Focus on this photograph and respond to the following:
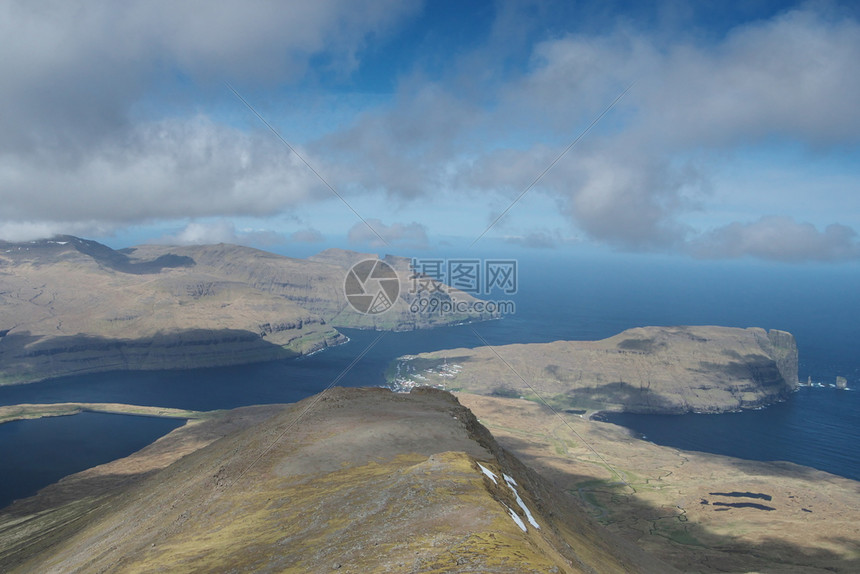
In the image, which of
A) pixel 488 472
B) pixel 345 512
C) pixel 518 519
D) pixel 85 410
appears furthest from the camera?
pixel 85 410

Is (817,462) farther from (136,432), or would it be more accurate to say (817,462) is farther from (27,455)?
(27,455)

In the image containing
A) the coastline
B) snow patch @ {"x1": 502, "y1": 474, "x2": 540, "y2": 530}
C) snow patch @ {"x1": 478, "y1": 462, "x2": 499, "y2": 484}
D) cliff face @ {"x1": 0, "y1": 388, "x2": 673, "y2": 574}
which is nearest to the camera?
cliff face @ {"x1": 0, "y1": 388, "x2": 673, "y2": 574}

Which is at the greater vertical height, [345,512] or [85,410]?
[345,512]

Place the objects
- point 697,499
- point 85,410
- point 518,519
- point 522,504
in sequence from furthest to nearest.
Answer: point 85,410 → point 697,499 → point 522,504 → point 518,519

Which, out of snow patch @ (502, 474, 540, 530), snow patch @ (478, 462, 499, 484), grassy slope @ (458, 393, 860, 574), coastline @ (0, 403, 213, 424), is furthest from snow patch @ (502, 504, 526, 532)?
coastline @ (0, 403, 213, 424)

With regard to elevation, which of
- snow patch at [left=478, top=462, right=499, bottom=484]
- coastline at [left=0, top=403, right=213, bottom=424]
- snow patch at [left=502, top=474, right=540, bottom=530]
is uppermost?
snow patch at [left=478, top=462, right=499, bottom=484]

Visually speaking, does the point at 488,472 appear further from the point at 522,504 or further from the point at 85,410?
the point at 85,410

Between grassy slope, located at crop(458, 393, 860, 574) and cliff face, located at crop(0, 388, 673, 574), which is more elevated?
cliff face, located at crop(0, 388, 673, 574)

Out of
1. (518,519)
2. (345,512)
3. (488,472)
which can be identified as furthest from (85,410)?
(518,519)

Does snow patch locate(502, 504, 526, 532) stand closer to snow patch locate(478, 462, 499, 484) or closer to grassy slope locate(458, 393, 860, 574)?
snow patch locate(478, 462, 499, 484)

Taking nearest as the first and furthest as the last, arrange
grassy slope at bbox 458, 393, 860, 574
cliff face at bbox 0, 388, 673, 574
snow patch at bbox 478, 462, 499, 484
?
cliff face at bbox 0, 388, 673, 574, snow patch at bbox 478, 462, 499, 484, grassy slope at bbox 458, 393, 860, 574
